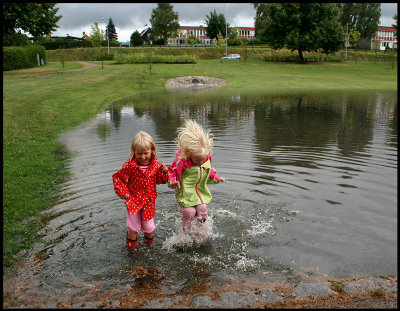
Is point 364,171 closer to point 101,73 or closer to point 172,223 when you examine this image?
point 172,223

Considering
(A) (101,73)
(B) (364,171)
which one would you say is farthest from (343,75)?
(B) (364,171)

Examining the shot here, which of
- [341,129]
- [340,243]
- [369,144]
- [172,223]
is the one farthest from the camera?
[341,129]

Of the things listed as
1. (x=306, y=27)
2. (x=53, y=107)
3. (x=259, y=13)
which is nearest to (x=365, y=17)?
(x=259, y=13)

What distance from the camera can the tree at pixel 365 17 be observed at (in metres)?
87.6

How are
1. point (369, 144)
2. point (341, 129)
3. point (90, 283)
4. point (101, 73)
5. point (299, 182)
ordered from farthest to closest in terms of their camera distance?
point (101, 73)
point (341, 129)
point (369, 144)
point (299, 182)
point (90, 283)

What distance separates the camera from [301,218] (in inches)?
233

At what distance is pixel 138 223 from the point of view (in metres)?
4.96

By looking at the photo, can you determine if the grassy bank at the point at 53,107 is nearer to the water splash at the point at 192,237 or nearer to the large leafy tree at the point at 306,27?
the water splash at the point at 192,237

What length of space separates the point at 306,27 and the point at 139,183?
6023 centimetres

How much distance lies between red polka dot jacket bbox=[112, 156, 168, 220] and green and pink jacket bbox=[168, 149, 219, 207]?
182 mm

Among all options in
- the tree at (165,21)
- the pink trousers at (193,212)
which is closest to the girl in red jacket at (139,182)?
the pink trousers at (193,212)

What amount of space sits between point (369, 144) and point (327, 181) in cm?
418

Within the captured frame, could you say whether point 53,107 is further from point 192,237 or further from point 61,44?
point 61,44

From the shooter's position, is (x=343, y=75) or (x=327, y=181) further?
(x=343, y=75)
